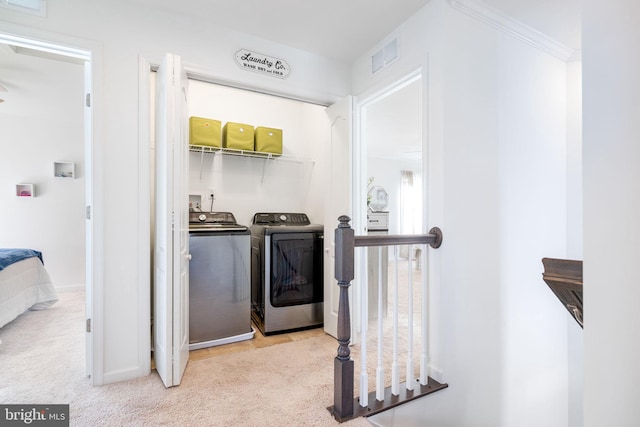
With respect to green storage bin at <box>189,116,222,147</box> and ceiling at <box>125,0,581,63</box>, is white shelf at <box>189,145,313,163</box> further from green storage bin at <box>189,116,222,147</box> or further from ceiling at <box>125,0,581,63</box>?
ceiling at <box>125,0,581,63</box>

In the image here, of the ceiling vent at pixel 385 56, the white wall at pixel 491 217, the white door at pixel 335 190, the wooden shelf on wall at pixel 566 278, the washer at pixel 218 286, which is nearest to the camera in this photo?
the wooden shelf on wall at pixel 566 278

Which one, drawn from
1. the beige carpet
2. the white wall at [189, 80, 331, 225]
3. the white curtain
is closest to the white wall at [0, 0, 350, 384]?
the beige carpet

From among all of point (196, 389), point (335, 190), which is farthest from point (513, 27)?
point (196, 389)

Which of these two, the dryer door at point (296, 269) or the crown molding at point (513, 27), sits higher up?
the crown molding at point (513, 27)

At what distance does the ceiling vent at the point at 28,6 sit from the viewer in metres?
1.64

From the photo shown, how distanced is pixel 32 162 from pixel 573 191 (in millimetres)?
6467

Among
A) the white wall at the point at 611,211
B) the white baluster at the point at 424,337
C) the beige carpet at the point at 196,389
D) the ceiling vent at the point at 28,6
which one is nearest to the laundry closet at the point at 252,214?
the beige carpet at the point at 196,389

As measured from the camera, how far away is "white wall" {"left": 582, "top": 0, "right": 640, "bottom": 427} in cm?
53

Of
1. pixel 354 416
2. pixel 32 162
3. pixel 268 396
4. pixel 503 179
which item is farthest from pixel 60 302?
pixel 503 179

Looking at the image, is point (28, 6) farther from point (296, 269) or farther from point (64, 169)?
point (64, 169)

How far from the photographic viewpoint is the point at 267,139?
10.7 feet

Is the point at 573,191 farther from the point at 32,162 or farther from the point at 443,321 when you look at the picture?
the point at 32,162

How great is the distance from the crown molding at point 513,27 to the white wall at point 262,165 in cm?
156

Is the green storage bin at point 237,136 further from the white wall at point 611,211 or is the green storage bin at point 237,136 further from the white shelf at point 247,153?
the white wall at point 611,211
